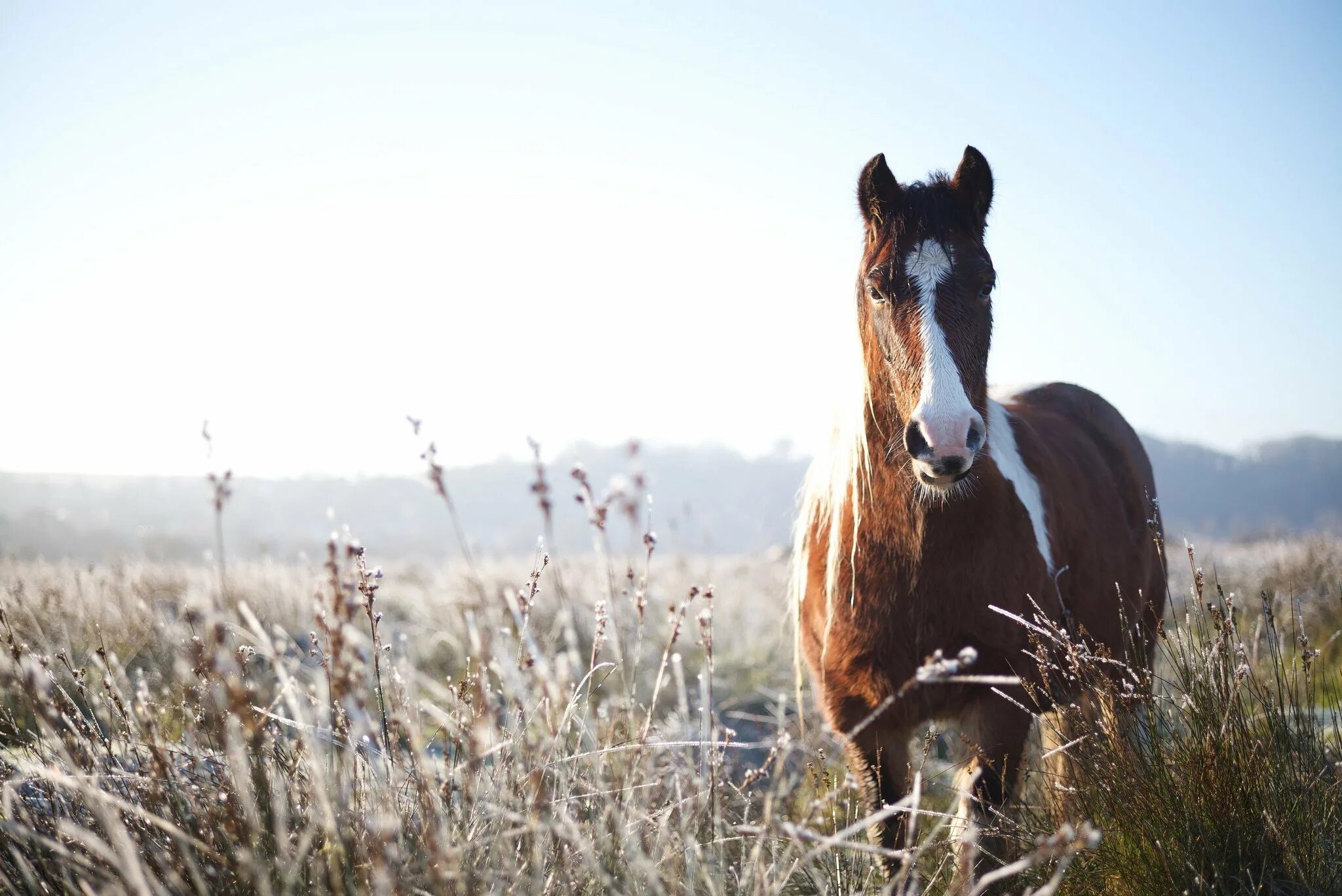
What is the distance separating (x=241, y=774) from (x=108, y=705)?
78 centimetres

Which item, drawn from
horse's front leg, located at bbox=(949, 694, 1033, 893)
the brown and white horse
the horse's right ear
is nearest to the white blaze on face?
the brown and white horse

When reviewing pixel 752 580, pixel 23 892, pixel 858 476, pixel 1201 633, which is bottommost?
pixel 752 580

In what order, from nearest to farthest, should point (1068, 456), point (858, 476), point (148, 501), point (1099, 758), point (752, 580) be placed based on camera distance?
point (1099, 758) < point (858, 476) < point (1068, 456) < point (752, 580) < point (148, 501)

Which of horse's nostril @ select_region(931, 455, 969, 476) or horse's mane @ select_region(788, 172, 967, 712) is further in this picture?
horse's mane @ select_region(788, 172, 967, 712)

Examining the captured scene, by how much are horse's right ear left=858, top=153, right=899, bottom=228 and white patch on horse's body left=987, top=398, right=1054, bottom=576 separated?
779 millimetres

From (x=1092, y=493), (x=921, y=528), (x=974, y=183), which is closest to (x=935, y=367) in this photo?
(x=921, y=528)

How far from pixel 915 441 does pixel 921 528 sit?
473mm

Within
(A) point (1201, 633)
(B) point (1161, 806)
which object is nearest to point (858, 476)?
(A) point (1201, 633)

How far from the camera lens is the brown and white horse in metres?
2.14

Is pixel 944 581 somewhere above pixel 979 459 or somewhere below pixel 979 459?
below

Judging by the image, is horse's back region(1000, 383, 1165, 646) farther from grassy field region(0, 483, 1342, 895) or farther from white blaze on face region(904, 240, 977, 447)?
white blaze on face region(904, 240, 977, 447)

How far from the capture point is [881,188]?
2348 mm

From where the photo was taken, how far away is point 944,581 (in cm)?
222

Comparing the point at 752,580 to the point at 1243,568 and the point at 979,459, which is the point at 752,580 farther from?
the point at 979,459
